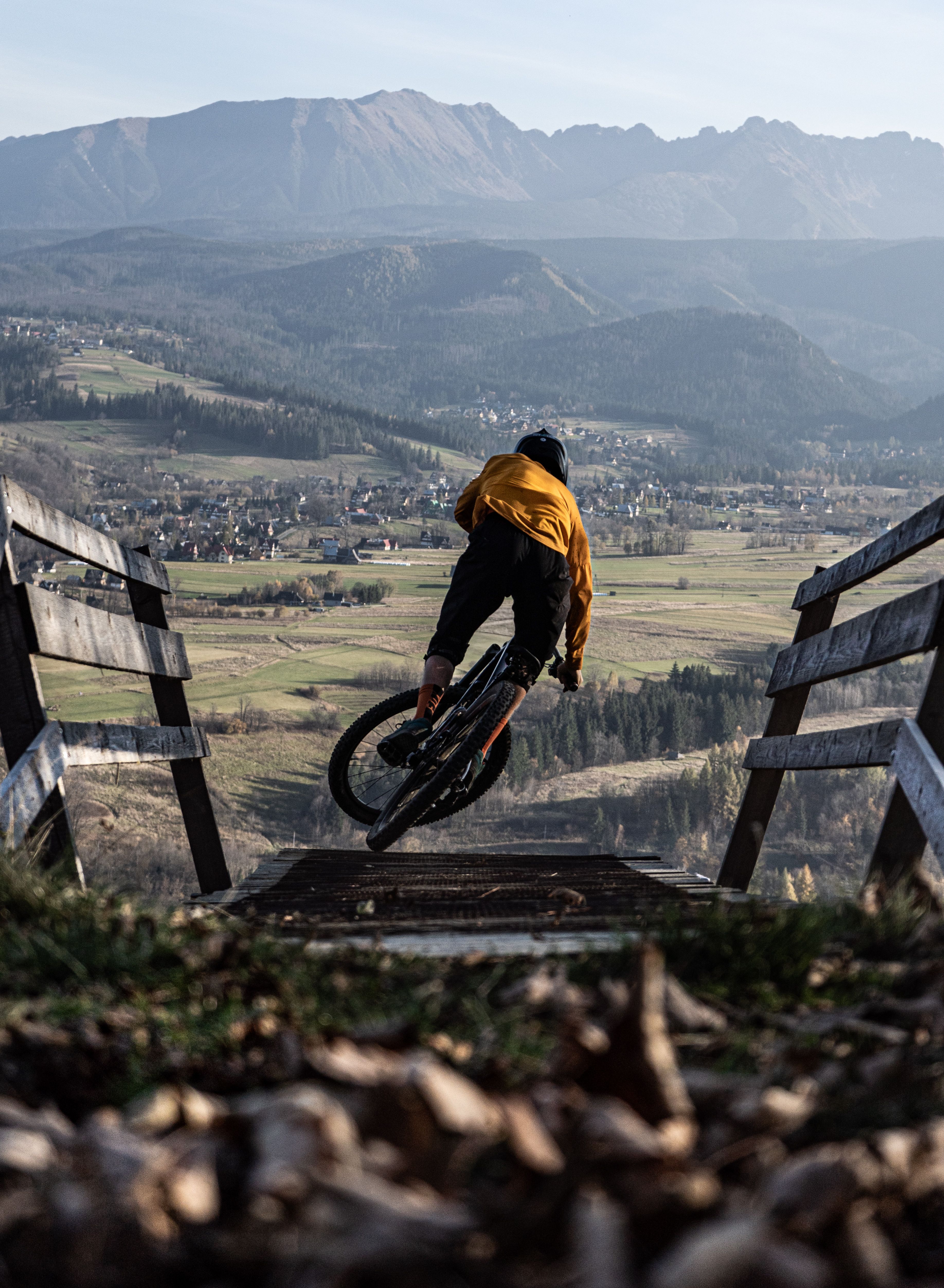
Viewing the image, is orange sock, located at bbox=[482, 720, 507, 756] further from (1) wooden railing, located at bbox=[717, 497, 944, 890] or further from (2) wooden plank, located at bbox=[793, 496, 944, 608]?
(2) wooden plank, located at bbox=[793, 496, 944, 608]

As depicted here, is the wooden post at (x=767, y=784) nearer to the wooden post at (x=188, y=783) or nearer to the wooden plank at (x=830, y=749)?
the wooden plank at (x=830, y=749)

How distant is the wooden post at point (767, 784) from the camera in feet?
16.6

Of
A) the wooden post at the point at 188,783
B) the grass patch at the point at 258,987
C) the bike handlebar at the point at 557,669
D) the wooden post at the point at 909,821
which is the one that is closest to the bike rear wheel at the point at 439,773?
the bike handlebar at the point at 557,669

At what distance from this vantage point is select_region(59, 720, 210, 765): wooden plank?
3.56 metres

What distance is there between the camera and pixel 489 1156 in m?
1.23

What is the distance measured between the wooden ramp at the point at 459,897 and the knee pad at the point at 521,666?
95 centimetres

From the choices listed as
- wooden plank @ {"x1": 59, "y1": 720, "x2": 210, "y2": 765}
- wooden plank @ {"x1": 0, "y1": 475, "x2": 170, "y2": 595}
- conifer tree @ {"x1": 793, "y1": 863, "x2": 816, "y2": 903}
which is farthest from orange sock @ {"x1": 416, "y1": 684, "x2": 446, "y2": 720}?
conifer tree @ {"x1": 793, "y1": 863, "x2": 816, "y2": 903}

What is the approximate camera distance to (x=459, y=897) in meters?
3.75

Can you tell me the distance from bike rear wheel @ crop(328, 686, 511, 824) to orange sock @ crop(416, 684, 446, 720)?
1.75 feet

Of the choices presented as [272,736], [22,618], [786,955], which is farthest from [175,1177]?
[272,736]

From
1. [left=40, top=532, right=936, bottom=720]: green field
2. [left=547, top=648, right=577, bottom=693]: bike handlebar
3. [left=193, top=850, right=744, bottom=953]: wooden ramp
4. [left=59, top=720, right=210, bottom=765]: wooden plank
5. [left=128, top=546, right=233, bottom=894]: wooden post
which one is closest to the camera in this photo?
[left=193, top=850, right=744, bottom=953]: wooden ramp

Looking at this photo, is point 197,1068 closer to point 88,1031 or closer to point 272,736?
point 88,1031

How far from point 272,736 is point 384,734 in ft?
177

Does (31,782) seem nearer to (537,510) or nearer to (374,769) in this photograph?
(537,510)
